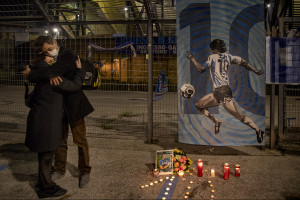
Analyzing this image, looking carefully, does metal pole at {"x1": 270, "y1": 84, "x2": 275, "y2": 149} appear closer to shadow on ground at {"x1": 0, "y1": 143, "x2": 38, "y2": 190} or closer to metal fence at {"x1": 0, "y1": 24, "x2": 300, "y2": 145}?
metal fence at {"x1": 0, "y1": 24, "x2": 300, "y2": 145}

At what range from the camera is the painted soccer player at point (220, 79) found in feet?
17.6

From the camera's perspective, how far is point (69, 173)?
184 inches

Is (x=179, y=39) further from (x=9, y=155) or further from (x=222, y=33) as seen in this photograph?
(x=9, y=155)

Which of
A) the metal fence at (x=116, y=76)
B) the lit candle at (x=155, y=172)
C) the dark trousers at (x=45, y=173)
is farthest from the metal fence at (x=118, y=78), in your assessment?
the dark trousers at (x=45, y=173)

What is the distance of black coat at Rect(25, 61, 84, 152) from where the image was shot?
12.1 ft

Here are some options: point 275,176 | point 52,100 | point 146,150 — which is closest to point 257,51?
point 275,176

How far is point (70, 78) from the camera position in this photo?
13.2ft

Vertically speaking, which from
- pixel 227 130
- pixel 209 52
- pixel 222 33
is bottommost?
pixel 227 130

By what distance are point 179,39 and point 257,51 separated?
1.45 m

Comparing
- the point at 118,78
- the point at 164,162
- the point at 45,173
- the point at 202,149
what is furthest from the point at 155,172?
the point at 118,78

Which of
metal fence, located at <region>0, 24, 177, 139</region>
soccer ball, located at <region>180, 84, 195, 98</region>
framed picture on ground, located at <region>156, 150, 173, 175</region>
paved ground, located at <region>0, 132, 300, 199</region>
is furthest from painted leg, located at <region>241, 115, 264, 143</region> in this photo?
metal fence, located at <region>0, 24, 177, 139</region>

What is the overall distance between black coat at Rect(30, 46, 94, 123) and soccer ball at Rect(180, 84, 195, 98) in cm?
201

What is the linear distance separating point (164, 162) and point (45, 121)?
1926mm

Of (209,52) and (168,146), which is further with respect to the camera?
(168,146)
